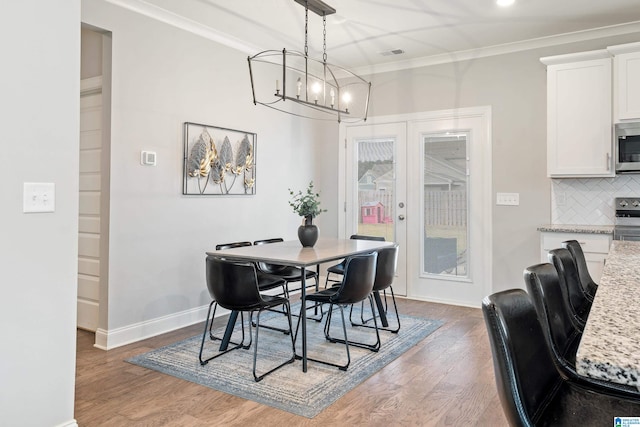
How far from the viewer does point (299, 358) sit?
3.24m

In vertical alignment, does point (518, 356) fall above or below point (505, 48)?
below

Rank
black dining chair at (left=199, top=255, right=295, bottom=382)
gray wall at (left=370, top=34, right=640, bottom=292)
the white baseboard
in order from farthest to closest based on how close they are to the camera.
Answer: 1. gray wall at (left=370, top=34, right=640, bottom=292)
2. the white baseboard
3. black dining chair at (left=199, top=255, right=295, bottom=382)

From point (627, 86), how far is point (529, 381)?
3.88m

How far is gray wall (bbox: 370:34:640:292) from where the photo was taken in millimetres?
4578

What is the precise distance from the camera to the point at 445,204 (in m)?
5.13

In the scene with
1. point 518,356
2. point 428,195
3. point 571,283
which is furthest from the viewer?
point 428,195

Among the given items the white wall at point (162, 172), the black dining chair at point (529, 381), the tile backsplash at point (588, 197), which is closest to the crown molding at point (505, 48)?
the tile backsplash at point (588, 197)

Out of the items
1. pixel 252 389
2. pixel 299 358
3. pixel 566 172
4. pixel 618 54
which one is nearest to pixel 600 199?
pixel 566 172

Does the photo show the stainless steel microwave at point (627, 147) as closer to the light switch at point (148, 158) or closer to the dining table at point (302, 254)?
the dining table at point (302, 254)

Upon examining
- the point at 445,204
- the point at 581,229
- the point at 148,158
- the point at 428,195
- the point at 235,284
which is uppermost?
the point at 148,158

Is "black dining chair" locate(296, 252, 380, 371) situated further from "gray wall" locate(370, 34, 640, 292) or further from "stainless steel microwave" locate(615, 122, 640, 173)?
"stainless steel microwave" locate(615, 122, 640, 173)

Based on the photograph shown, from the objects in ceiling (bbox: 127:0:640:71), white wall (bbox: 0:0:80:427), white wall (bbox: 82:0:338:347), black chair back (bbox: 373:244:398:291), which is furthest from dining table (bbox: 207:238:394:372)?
ceiling (bbox: 127:0:640:71)

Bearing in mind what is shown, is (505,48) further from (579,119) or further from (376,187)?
(376,187)

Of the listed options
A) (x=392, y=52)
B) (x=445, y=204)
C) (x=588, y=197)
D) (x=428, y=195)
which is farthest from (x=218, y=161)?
(x=588, y=197)
